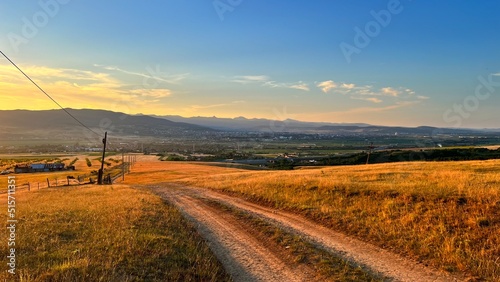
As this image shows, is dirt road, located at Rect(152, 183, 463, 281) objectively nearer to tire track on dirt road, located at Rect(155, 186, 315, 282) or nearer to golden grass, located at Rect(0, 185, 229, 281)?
tire track on dirt road, located at Rect(155, 186, 315, 282)

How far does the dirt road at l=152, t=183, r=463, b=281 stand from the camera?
9945 millimetres

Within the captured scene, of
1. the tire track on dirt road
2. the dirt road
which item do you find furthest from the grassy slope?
the tire track on dirt road

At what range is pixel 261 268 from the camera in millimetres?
10656

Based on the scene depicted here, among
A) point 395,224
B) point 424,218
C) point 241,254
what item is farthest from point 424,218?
point 241,254

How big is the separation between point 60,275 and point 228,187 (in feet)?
85.2

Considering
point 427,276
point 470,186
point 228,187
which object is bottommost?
point 228,187

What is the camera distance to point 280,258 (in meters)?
11.7

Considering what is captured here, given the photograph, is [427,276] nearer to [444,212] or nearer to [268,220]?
[444,212]

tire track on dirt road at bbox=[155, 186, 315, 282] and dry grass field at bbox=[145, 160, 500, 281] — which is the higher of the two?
dry grass field at bbox=[145, 160, 500, 281]

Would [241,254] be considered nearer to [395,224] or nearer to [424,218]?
[395,224]

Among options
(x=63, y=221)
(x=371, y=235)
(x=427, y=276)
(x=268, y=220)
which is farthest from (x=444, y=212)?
(x=63, y=221)

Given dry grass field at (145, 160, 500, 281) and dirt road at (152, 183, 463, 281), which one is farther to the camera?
dry grass field at (145, 160, 500, 281)

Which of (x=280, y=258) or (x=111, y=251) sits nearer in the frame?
(x=111, y=251)

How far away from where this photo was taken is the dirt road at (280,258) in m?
A: 9.95
